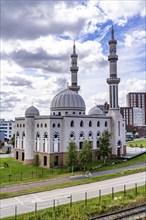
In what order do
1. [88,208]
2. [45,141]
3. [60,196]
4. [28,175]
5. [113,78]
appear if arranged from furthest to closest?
[113,78], [45,141], [28,175], [60,196], [88,208]

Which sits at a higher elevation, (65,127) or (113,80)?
(113,80)

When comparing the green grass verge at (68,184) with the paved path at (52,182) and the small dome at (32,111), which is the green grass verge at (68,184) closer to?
the paved path at (52,182)

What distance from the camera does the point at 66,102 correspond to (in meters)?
60.1

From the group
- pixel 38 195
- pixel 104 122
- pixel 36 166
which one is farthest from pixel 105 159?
pixel 38 195

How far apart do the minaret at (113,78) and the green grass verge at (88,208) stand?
34.6 meters

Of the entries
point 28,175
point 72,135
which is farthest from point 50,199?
point 72,135

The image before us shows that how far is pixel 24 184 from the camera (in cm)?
3775

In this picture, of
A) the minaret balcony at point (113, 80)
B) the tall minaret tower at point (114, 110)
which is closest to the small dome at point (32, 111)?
the tall minaret tower at point (114, 110)

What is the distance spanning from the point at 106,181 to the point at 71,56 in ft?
132

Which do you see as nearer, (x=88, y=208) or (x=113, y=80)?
(x=88, y=208)

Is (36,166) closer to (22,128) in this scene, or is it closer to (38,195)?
(22,128)

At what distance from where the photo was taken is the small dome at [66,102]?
60.0 meters

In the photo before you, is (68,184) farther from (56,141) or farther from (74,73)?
(74,73)

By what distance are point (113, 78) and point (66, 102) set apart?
39.6 feet
